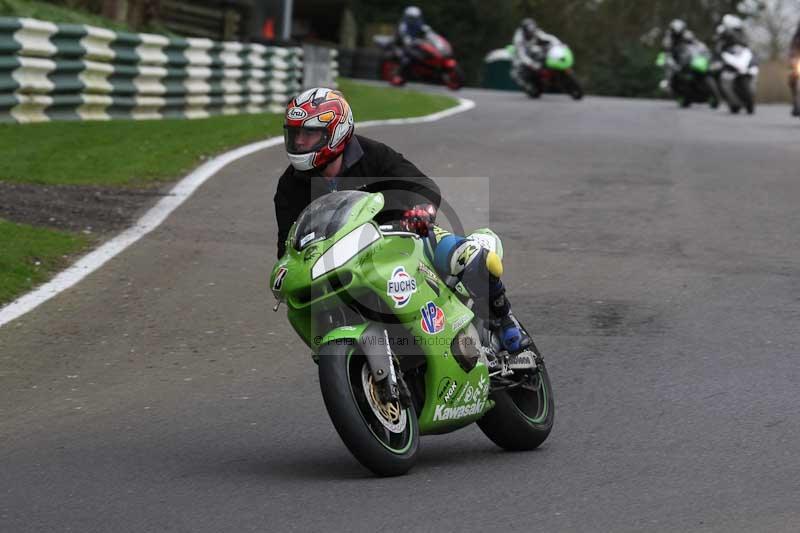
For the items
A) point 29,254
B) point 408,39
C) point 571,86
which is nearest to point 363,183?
point 29,254

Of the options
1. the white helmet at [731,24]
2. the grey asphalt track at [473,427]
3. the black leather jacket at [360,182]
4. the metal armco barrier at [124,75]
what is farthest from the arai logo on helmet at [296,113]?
the white helmet at [731,24]

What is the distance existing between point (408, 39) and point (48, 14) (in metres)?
15.1

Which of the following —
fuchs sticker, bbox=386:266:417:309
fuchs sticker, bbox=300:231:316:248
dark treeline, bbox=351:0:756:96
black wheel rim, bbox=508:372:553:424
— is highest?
fuchs sticker, bbox=300:231:316:248

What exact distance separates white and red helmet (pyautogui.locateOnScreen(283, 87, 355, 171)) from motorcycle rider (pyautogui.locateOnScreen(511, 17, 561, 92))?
89.9 ft

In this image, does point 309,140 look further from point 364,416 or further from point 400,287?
point 364,416

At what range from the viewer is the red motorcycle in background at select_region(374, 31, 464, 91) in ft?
121

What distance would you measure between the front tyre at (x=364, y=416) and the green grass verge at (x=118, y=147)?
30.8 ft

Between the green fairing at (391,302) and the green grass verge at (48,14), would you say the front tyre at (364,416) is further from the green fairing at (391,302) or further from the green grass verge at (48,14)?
the green grass verge at (48,14)

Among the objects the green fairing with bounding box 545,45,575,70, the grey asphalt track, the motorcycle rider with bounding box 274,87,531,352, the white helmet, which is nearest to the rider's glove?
the motorcycle rider with bounding box 274,87,531,352

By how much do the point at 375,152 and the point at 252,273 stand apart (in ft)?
14.6

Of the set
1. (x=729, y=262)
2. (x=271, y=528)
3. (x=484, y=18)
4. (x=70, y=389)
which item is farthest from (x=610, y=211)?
(x=484, y=18)

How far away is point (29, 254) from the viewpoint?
37.0 ft

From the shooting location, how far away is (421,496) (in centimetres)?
581

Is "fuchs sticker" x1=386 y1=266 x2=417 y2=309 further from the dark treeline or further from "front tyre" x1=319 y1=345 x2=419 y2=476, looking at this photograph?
the dark treeline
